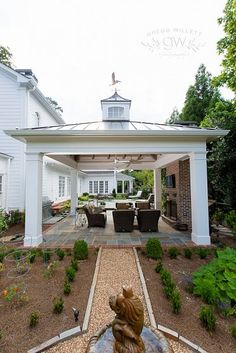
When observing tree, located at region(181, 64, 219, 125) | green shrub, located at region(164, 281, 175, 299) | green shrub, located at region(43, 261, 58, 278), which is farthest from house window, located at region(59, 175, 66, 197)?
tree, located at region(181, 64, 219, 125)

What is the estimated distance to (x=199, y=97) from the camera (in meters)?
24.2

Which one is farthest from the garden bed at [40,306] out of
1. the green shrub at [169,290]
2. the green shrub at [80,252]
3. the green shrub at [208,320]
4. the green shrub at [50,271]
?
the green shrub at [208,320]

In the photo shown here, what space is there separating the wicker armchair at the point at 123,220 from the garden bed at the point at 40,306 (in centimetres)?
303

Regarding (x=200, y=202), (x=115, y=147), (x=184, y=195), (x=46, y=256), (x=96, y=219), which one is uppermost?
(x=115, y=147)

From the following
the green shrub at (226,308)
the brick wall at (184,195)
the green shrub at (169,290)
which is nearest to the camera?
the green shrub at (226,308)

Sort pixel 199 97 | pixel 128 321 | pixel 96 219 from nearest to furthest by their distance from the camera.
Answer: pixel 128 321, pixel 96 219, pixel 199 97

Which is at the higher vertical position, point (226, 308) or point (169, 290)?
point (169, 290)

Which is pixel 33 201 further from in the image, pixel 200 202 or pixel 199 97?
pixel 199 97

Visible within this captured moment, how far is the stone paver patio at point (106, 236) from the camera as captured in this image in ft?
23.4

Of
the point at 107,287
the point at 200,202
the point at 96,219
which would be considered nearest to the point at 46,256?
the point at 107,287

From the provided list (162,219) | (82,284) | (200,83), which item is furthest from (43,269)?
(200,83)

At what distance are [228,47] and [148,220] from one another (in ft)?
31.6

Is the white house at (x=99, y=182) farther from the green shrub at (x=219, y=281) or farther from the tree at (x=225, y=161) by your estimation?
the green shrub at (x=219, y=281)

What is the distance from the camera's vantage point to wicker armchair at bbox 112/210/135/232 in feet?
27.5
